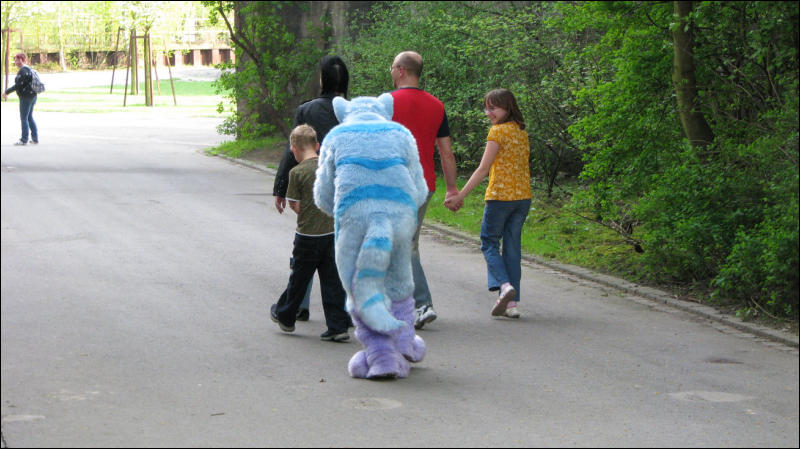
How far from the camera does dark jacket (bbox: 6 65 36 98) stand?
5.43m

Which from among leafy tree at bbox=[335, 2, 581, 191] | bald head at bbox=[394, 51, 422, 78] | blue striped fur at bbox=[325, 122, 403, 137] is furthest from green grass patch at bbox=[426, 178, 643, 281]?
blue striped fur at bbox=[325, 122, 403, 137]

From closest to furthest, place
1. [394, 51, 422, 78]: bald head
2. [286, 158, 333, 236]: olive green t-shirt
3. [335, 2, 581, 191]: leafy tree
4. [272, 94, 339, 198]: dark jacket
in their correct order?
[286, 158, 333, 236]: olive green t-shirt, [272, 94, 339, 198]: dark jacket, [394, 51, 422, 78]: bald head, [335, 2, 581, 191]: leafy tree

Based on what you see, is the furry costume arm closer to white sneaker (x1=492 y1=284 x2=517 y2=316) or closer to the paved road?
the paved road

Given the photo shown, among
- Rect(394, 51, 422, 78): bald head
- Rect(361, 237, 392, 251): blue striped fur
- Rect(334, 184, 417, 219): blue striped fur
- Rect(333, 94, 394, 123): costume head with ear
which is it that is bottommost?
Rect(361, 237, 392, 251): blue striped fur

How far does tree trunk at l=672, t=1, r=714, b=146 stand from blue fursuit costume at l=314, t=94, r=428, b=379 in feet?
11.6

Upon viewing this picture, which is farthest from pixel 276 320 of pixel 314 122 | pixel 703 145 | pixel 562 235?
pixel 562 235

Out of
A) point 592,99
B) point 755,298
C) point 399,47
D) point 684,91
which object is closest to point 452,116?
point 399,47

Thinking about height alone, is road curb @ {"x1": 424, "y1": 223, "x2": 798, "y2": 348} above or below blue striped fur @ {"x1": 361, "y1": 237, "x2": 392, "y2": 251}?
below

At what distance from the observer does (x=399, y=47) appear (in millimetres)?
18109

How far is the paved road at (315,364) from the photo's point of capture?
5.61 metres

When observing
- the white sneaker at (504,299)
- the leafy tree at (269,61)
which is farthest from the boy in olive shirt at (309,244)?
the leafy tree at (269,61)

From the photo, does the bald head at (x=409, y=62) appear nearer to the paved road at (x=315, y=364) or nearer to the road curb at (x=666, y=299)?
the paved road at (x=315, y=364)

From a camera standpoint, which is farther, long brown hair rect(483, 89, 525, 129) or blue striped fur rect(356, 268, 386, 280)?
long brown hair rect(483, 89, 525, 129)

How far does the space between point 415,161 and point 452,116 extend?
34.1ft
